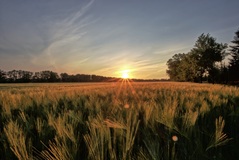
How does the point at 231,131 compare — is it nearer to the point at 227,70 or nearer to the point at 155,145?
Answer: the point at 155,145

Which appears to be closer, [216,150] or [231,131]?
[216,150]

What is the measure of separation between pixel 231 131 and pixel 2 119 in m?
1.69

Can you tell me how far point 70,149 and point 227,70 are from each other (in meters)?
63.1

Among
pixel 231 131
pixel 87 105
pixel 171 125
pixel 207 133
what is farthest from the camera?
pixel 87 105

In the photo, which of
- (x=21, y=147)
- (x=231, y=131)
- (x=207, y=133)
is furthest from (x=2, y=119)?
(x=231, y=131)

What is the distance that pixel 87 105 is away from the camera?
2.10 meters

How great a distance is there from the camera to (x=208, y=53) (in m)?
58.7

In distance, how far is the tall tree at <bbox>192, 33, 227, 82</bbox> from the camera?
59000 millimetres

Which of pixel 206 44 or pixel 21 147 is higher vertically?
pixel 206 44

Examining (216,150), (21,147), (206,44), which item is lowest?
(216,150)

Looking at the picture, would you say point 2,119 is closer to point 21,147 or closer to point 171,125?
point 21,147

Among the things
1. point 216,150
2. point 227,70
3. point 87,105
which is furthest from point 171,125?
point 227,70

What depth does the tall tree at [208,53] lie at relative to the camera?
5900 cm

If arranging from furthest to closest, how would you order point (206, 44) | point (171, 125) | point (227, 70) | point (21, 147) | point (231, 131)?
1. point (206, 44)
2. point (227, 70)
3. point (231, 131)
4. point (171, 125)
5. point (21, 147)
